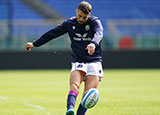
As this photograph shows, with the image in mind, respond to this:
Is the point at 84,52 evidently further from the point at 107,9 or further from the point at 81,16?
the point at 107,9

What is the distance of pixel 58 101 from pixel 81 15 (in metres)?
3.92

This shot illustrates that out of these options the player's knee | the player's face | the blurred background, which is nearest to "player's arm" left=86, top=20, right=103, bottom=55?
the player's face

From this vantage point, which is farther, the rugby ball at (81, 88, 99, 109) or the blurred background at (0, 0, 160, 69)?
the blurred background at (0, 0, 160, 69)

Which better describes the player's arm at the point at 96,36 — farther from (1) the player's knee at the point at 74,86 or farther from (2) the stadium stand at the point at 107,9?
(2) the stadium stand at the point at 107,9

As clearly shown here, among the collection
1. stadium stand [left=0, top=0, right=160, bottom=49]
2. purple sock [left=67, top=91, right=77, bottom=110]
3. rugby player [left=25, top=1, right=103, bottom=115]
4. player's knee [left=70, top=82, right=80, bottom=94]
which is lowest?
purple sock [left=67, top=91, right=77, bottom=110]

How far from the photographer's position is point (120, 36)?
922 inches

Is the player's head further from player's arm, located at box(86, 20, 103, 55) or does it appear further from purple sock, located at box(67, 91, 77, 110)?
purple sock, located at box(67, 91, 77, 110)

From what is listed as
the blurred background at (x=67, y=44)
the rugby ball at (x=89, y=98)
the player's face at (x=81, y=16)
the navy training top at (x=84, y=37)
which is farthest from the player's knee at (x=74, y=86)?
the blurred background at (x=67, y=44)

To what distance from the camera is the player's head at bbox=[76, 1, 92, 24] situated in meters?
6.75

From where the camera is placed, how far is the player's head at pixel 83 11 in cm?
675

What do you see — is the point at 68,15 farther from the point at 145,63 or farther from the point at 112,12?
the point at 145,63

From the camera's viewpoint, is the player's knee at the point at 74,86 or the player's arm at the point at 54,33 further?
the player's arm at the point at 54,33

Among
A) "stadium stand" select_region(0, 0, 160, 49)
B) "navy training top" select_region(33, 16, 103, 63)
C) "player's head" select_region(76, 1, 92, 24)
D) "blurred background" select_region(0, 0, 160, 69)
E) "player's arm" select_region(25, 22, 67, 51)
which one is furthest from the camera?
"stadium stand" select_region(0, 0, 160, 49)

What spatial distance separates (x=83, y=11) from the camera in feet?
22.2
